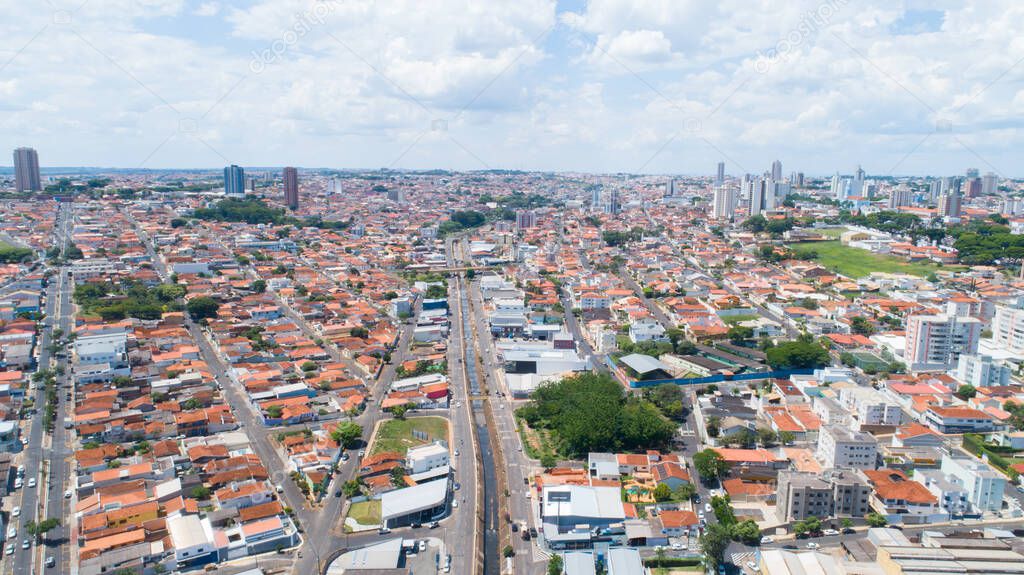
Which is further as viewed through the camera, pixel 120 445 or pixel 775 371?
pixel 775 371

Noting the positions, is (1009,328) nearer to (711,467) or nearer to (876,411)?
(876,411)

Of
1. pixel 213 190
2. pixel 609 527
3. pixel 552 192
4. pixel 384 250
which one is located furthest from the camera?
pixel 552 192

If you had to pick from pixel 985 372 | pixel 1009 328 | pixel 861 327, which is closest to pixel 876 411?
pixel 985 372

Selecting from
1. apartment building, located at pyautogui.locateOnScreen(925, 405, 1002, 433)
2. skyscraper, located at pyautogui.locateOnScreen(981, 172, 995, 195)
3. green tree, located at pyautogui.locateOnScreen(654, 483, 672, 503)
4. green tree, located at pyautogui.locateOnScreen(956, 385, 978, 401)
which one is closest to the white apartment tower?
green tree, located at pyautogui.locateOnScreen(956, 385, 978, 401)

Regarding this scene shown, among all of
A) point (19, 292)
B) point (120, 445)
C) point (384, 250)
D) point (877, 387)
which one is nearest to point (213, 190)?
point (384, 250)

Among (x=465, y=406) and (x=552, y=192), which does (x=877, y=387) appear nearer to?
(x=465, y=406)

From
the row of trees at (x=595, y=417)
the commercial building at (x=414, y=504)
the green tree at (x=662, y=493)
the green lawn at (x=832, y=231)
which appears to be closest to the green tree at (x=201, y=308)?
the row of trees at (x=595, y=417)

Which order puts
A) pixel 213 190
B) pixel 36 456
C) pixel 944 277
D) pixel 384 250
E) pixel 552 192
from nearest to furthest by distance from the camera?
1. pixel 36 456
2. pixel 944 277
3. pixel 384 250
4. pixel 213 190
5. pixel 552 192
